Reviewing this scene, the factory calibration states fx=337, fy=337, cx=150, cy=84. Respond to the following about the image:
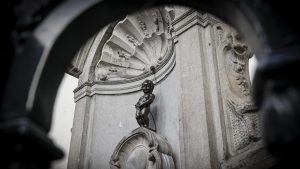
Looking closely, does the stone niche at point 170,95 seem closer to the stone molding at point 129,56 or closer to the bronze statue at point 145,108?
the stone molding at point 129,56

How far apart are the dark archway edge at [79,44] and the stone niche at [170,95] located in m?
1.91

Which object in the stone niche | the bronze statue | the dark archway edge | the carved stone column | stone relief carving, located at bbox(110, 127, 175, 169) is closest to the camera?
the dark archway edge

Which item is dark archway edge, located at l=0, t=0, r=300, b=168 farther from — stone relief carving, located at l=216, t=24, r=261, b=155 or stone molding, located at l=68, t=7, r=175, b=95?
stone molding, located at l=68, t=7, r=175, b=95

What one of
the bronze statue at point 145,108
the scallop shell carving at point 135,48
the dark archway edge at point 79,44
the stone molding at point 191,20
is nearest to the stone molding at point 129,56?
the scallop shell carving at point 135,48

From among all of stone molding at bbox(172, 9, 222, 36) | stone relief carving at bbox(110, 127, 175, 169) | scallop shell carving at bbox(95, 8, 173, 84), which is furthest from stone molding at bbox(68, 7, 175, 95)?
stone relief carving at bbox(110, 127, 175, 169)

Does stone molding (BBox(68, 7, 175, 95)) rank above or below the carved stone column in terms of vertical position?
above

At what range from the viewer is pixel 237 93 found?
3506 millimetres

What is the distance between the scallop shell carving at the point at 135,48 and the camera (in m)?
5.39

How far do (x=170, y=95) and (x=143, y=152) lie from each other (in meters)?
0.91

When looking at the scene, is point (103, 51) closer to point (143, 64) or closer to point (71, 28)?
point (143, 64)

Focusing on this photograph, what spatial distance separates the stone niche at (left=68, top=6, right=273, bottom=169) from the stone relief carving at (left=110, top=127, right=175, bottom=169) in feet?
0.04

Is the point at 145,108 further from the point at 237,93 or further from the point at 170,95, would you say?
the point at 237,93

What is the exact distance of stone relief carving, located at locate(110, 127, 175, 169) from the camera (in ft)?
13.0

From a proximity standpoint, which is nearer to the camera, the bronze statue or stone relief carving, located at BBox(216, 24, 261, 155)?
stone relief carving, located at BBox(216, 24, 261, 155)
